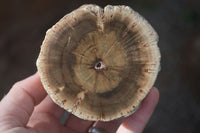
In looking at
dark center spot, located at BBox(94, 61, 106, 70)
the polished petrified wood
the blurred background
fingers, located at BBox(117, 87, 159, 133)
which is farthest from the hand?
the blurred background

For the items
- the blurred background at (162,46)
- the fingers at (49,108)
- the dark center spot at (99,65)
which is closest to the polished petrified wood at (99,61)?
the dark center spot at (99,65)

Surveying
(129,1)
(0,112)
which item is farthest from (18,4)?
(0,112)

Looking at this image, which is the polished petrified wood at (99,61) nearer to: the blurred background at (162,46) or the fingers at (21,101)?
the fingers at (21,101)

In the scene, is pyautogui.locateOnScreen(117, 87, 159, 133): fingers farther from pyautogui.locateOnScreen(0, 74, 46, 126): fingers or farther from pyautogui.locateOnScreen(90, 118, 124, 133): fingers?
pyautogui.locateOnScreen(0, 74, 46, 126): fingers

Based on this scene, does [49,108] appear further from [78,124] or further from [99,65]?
[99,65]

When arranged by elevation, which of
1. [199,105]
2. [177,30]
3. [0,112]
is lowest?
[199,105]

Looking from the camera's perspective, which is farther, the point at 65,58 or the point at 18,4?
the point at 18,4

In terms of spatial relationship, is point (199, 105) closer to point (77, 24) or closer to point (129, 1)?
point (129, 1)

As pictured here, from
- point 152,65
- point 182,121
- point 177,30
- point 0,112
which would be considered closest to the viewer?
point 152,65
